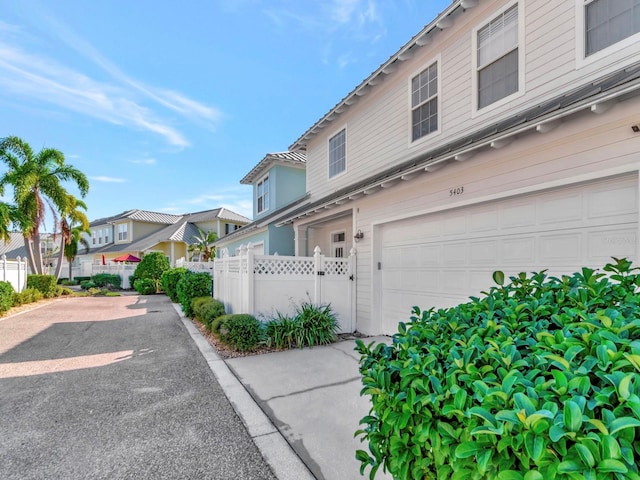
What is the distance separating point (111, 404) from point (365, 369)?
3.83 m

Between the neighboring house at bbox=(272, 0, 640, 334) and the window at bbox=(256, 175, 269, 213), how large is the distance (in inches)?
253

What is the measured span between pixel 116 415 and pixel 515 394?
4.29 meters

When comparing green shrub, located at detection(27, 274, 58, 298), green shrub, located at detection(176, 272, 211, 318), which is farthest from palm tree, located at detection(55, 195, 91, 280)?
green shrub, located at detection(176, 272, 211, 318)

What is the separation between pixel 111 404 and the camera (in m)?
4.02

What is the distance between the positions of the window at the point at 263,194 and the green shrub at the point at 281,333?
8.84 meters

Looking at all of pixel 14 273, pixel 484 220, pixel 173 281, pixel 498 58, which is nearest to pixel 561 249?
pixel 484 220

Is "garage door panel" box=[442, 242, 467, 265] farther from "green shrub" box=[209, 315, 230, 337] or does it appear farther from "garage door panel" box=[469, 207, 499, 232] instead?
"green shrub" box=[209, 315, 230, 337]

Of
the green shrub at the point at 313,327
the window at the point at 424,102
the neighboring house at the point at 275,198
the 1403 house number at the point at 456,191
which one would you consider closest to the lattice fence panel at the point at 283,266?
the green shrub at the point at 313,327

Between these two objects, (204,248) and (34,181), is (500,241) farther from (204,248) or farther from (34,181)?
(204,248)

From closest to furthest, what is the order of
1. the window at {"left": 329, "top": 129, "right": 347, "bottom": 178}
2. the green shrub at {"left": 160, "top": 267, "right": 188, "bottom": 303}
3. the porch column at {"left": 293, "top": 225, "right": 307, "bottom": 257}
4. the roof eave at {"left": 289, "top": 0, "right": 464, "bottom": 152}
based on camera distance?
the roof eave at {"left": 289, "top": 0, "right": 464, "bottom": 152} → the window at {"left": 329, "top": 129, "right": 347, "bottom": 178} → the porch column at {"left": 293, "top": 225, "right": 307, "bottom": 257} → the green shrub at {"left": 160, "top": 267, "right": 188, "bottom": 303}

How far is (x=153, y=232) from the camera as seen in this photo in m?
33.8

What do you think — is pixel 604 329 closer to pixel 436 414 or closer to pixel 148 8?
pixel 436 414

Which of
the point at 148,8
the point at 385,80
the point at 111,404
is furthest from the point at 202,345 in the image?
the point at 148,8

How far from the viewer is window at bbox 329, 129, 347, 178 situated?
32.4 ft
